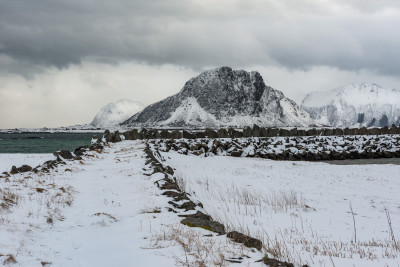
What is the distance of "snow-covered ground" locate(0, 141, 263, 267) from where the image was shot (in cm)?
421

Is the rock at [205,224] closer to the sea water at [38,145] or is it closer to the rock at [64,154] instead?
the rock at [64,154]

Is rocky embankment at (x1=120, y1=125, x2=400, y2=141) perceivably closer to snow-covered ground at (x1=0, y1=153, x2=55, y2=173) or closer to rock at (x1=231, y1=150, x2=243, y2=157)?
rock at (x1=231, y1=150, x2=243, y2=157)

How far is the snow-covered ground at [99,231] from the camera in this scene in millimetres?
4215

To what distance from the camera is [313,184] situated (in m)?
14.4

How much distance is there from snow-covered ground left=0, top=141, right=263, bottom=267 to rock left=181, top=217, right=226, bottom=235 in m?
0.16

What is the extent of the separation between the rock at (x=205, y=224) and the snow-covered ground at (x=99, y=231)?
6.2 inches

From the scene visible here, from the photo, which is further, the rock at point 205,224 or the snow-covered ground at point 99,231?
the rock at point 205,224

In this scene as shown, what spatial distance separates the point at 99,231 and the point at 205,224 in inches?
71.5

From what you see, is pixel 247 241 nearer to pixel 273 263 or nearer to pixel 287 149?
pixel 273 263

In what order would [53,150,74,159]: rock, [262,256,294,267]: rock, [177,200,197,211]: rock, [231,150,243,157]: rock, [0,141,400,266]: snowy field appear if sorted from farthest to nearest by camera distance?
1. [231,150,243,157]: rock
2. [53,150,74,159]: rock
3. [177,200,197,211]: rock
4. [0,141,400,266]: snowy field
5. [262,256,294,267]: rock

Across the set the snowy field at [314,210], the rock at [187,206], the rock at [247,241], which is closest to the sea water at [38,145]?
the snowy field at [314,210]

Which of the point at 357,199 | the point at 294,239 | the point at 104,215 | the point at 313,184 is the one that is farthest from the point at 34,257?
the point at 313,184

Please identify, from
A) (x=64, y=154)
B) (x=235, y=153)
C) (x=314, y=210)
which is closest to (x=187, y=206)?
(x=314, y=210)

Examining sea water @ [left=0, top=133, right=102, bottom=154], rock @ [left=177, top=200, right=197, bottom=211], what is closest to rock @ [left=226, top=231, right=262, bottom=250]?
rock @ [left=177, top=200, right=197, bottom=211]
